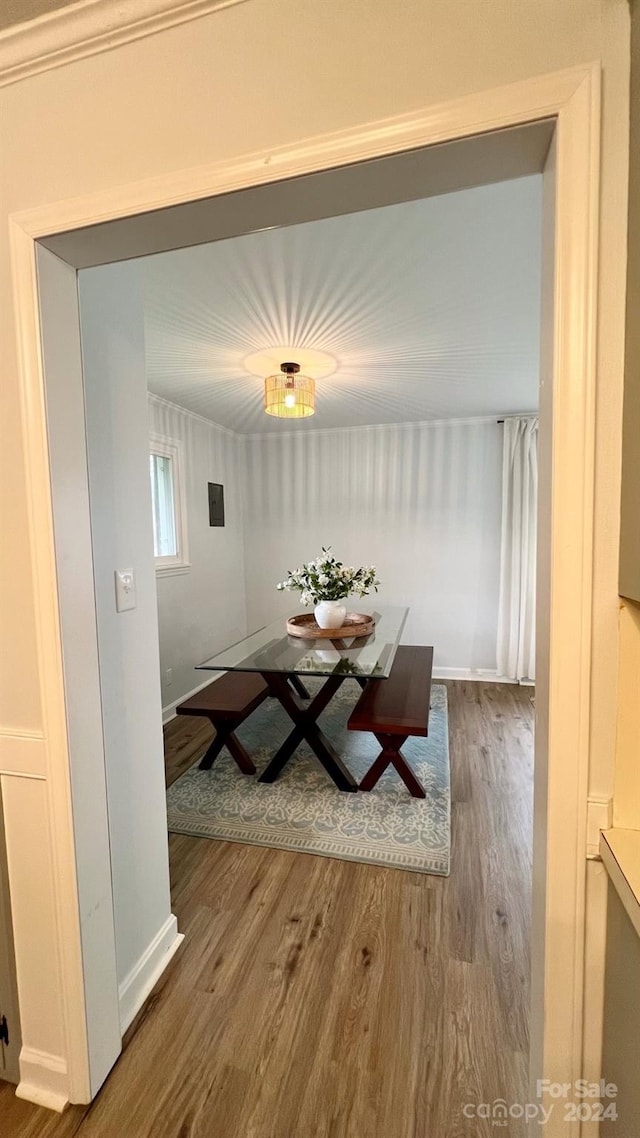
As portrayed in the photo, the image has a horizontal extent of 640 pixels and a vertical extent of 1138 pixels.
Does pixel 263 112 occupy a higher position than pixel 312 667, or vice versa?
pixel 263 112

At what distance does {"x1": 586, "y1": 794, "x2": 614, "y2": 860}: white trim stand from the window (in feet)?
10.0

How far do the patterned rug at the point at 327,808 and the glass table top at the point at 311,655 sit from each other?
Result: 26.8 inches

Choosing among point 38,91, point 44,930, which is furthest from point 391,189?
point 44,930

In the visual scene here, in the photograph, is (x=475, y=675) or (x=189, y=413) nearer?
(x=189, y=413)

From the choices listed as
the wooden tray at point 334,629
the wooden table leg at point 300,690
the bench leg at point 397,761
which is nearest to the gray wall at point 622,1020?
the bench leg at point 397,761

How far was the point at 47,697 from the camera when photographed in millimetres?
1000

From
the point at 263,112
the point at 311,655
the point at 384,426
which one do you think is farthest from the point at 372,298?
the point at 384,426

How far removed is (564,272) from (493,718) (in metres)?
3.27

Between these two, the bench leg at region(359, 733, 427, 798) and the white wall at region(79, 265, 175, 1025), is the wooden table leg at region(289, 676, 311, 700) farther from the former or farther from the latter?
the white wall at region(79, 265, 175, 1025)

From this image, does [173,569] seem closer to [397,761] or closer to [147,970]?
[397,761]

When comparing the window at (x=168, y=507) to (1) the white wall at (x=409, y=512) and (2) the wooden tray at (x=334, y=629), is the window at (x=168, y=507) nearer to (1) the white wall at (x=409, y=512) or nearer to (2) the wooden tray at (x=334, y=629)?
(2) the wooden tray at (x=334, y=629)

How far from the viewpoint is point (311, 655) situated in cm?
256

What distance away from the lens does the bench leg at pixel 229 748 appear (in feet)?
A: 8.16

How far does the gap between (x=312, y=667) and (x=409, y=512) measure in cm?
247
